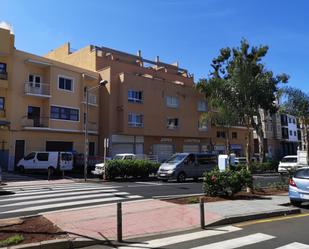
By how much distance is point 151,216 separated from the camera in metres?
10.6

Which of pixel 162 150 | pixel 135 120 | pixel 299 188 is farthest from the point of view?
pixel 162 150

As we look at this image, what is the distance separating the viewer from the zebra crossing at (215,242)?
7.46 meters

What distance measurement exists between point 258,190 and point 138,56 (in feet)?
137

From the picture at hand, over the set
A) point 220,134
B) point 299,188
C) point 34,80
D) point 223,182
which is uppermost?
point 34,80

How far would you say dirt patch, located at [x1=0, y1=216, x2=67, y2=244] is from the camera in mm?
7883

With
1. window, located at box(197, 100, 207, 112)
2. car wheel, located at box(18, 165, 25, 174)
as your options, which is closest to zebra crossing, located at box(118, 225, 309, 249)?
car wheel, located at box(18, 165, 25, 174)

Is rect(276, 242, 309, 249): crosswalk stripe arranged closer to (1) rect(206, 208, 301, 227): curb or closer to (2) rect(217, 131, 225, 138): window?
(1) rect(206, 208, 301, 227): curb

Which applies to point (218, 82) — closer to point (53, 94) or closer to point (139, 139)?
point (139, 139)

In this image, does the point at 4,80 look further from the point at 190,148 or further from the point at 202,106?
the point at 202,106

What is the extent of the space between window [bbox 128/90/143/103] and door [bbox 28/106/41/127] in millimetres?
9982

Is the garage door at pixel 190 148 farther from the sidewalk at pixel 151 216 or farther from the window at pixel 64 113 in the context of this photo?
the sidewalk at pixel 151 216

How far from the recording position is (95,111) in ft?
138

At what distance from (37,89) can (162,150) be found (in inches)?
658

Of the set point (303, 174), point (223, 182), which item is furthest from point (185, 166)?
point (303, 174)
